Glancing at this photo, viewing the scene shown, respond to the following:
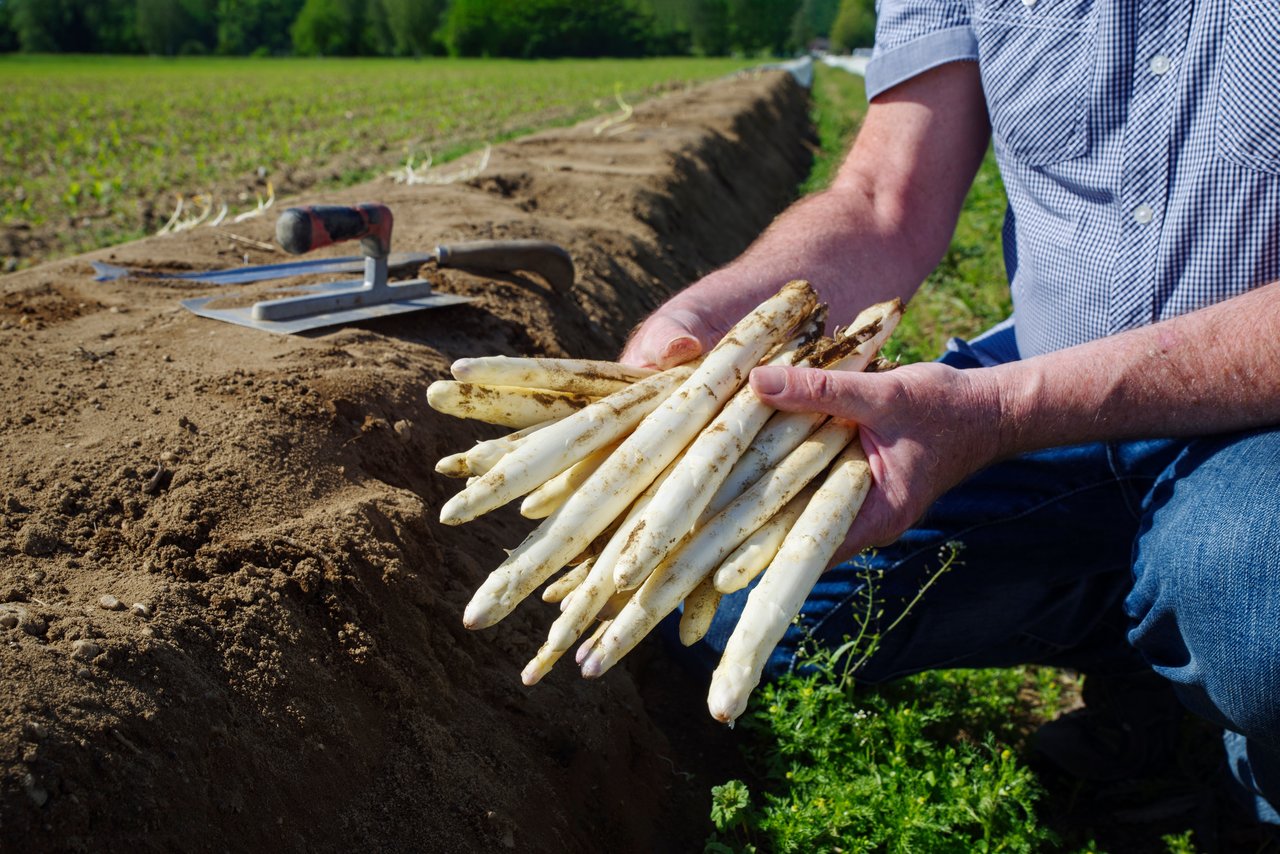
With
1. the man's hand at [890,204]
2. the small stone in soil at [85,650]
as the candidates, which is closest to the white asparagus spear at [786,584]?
the man's hand at [890,204]

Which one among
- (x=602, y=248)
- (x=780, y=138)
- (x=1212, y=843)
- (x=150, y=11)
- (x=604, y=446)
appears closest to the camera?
(x=604, y=446)

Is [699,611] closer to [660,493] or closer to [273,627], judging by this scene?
[660,493]

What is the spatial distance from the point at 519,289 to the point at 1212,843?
2.87 m

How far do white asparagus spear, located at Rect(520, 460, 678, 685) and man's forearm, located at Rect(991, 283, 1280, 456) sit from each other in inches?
31.9

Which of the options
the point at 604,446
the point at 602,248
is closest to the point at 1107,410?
the point at 604,446

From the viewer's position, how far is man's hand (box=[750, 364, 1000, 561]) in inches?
68.1

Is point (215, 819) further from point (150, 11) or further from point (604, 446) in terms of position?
point (150, 11)

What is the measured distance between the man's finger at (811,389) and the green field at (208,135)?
6.23m

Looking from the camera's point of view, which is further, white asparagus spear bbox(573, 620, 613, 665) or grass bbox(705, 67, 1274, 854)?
grass bbox(705, 67, 1274, 854)

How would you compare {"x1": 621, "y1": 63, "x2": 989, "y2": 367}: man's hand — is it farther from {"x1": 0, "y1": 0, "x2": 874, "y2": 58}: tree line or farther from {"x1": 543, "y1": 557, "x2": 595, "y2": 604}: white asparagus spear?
{"x1": 0, "y1": 0, "x2": 874, "y2": 58}: tree line

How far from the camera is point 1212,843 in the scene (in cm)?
265

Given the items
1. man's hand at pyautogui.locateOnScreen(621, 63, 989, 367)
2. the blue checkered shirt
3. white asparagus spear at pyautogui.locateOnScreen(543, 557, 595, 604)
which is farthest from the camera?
man's hand at pyautogui.locateOnScreen(621, 63, 989, 367)

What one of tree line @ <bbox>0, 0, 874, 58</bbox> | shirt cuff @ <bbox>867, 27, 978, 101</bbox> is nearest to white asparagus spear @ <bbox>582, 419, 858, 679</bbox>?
shirt cuff @ <bbox>867, 27, 978, 101</bbox>

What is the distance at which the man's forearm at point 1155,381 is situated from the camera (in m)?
1.94
